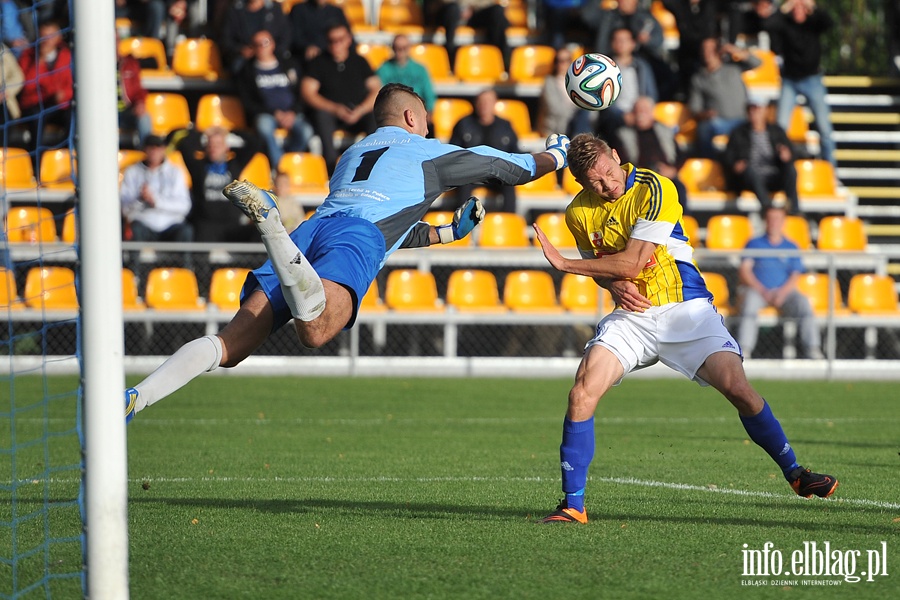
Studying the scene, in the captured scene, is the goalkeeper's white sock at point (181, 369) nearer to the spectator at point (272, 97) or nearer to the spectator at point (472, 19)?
the spectator at point (272, 97)

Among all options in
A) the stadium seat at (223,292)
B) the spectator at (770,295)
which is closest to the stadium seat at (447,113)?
the stadium seat at (223,292)

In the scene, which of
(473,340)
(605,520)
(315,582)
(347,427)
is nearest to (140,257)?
(473,340)

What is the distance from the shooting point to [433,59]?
18.7m

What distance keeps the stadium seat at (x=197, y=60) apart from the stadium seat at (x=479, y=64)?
136 inches

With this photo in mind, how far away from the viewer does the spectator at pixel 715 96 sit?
17.9 m

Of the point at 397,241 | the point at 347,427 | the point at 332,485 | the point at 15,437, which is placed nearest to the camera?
the point at 397,241

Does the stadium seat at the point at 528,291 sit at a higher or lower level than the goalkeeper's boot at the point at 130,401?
lower

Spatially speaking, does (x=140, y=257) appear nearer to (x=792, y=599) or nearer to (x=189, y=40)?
(x=189, y=40)

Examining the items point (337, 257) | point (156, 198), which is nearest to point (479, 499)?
point (337, 257)

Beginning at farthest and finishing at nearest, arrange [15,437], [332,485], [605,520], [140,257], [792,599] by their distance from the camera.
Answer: [140,257], [15,437], [332,485], [605,520], [792,599]

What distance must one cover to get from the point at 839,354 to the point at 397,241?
10.4 m

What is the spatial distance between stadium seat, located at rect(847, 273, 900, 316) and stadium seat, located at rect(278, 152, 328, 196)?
265 inches

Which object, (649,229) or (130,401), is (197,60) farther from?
(130,401)

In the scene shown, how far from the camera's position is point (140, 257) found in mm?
15125
